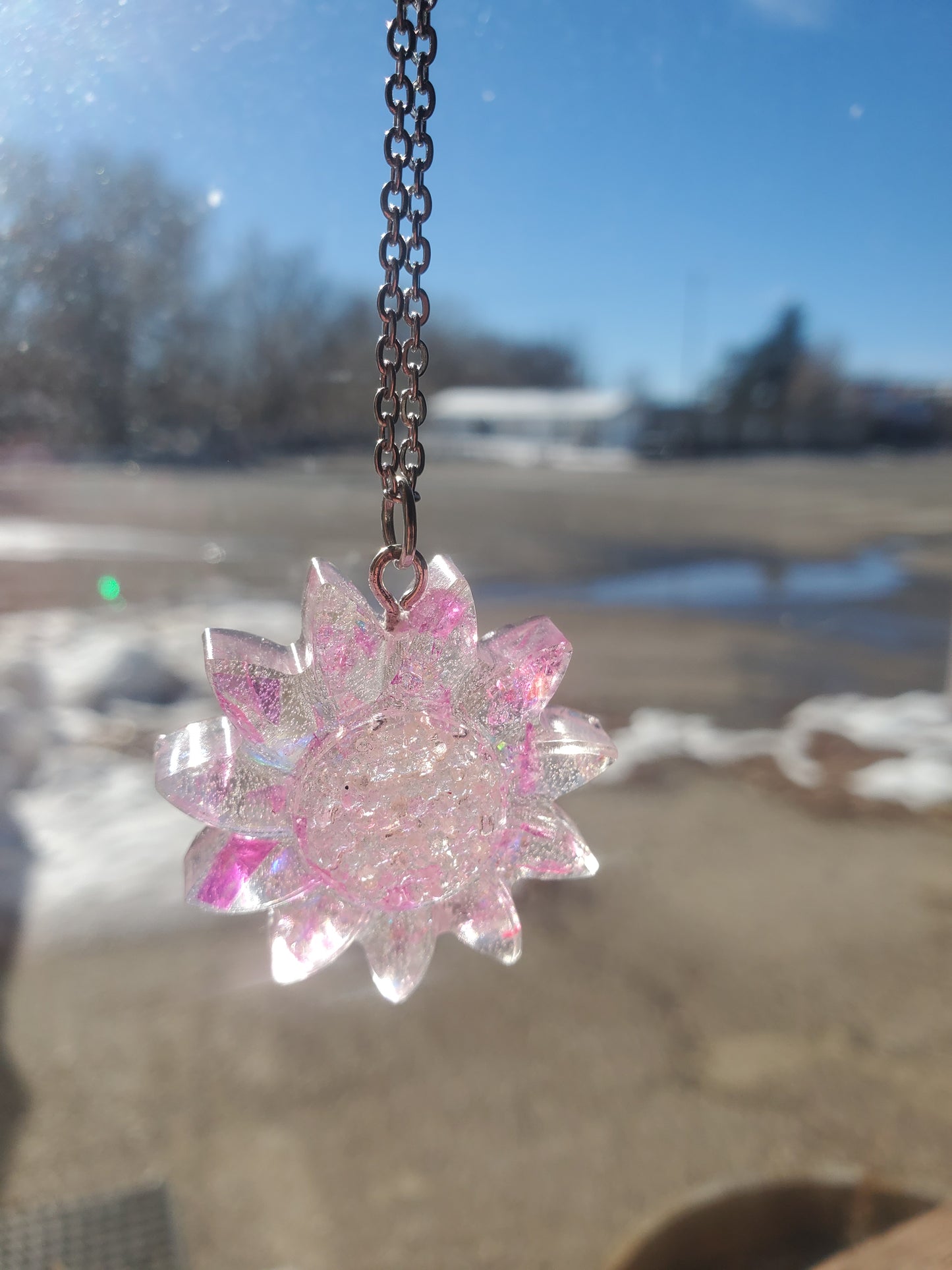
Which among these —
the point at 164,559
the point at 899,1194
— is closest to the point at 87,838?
the point at 164,559

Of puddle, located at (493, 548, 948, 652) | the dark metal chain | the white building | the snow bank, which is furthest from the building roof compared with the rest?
the dark metal chain

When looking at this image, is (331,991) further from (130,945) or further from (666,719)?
(666,719)

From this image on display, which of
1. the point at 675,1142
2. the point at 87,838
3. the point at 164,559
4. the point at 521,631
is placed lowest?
the point at 675,1142

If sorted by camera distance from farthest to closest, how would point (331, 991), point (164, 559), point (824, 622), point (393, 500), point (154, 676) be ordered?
point (824, 622) < point (164, 559) < point (154, 676) < point (331, 991) < point (393, 500)

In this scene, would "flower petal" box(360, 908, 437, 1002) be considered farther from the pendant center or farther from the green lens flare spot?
the green lens flare spot

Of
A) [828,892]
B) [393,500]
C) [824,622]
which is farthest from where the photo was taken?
[824,622]

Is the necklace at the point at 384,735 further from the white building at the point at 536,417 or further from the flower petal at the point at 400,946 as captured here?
the white building at the point at 536,417

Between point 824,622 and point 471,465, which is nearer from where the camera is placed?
point 471,465
